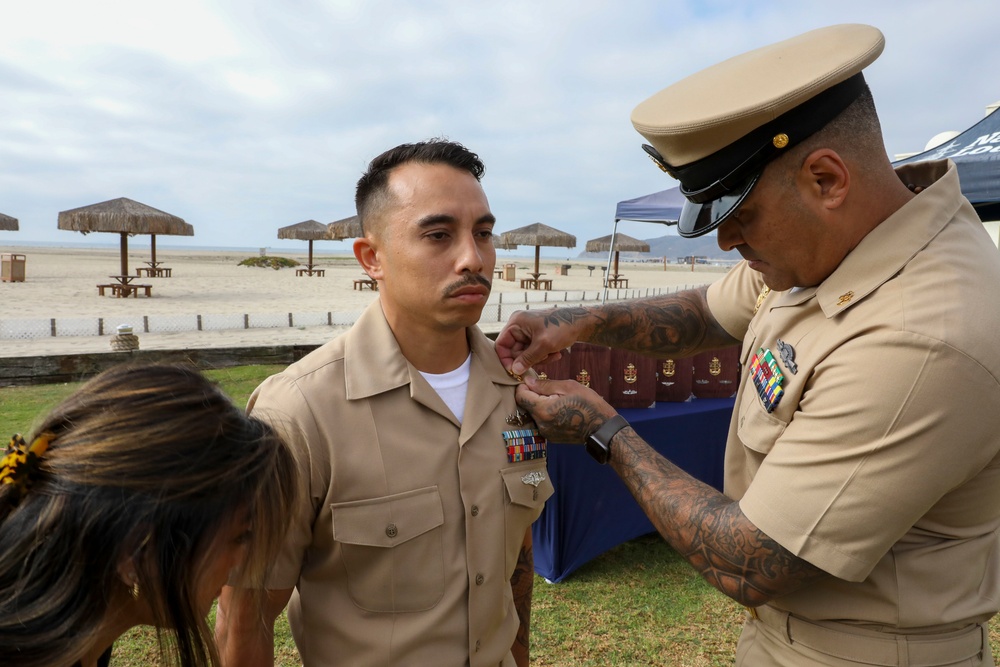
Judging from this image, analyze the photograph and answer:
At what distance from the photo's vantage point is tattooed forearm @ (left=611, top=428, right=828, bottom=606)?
5.46 ft

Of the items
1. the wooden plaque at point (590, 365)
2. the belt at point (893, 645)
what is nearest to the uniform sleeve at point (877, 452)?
the belt at point (893, 645)

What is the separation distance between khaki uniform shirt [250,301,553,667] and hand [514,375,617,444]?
23 centimetres

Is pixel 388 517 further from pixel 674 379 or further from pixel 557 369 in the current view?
pixel 674 379

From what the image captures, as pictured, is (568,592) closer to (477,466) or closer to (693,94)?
(477,466)

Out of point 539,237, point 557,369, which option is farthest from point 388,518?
point 539,237

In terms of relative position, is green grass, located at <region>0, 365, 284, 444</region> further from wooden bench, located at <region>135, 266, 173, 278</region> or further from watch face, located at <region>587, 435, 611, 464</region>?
wooden bench, located at <region>135, 266, 173, 278</region>

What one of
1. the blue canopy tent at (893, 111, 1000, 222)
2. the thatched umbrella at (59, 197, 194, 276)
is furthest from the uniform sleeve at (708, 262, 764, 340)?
the thatched umbrella at (59, 197, 194, 276)

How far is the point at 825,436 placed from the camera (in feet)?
5.23

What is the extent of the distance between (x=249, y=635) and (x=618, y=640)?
2627 mm

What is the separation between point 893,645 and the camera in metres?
1.70

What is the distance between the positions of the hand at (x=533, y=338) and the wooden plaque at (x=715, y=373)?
2414 mm

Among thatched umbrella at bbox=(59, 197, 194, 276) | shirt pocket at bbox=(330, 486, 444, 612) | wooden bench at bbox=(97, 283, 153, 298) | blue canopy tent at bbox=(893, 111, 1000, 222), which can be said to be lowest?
shirt pocket at bbox=(330, 486, 444, 612)

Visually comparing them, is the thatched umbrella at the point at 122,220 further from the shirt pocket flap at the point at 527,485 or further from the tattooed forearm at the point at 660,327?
the shirt pocket flap at the point at 527,485

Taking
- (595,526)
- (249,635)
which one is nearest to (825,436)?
(249,635)
